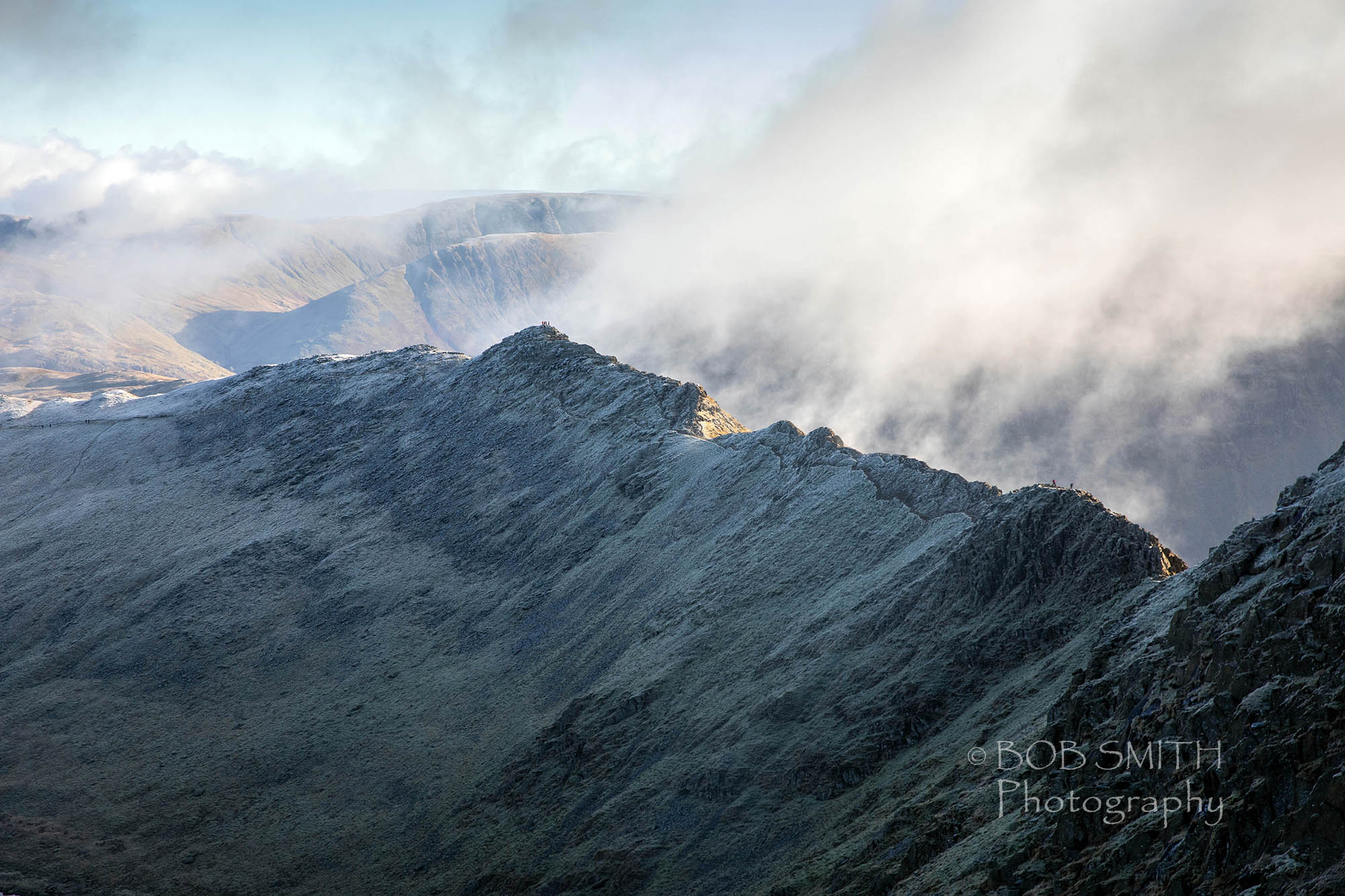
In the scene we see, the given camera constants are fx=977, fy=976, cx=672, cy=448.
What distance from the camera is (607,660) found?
71.7 metres

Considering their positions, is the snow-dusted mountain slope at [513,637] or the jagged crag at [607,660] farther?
the snow-dusted mountain slope at [513,637]

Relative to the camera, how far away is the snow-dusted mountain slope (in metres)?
53.2

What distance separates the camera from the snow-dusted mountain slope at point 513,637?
5325 cm

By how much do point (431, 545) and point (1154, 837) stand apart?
2890 inches

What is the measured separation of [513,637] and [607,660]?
37.0ft

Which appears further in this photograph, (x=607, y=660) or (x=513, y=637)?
(x=513, y=637)

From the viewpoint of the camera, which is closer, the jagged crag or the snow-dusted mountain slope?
the jagged crag

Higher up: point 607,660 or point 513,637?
point 513,637

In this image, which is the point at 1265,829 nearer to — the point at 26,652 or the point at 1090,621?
the point at 1090,621

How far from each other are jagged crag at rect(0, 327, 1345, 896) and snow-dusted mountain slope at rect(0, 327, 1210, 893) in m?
0.30

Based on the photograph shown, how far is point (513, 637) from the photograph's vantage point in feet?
261

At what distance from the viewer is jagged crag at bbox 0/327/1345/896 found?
34.3m

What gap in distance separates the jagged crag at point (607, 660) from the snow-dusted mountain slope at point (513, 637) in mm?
300

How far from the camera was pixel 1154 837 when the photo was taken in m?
30.8
